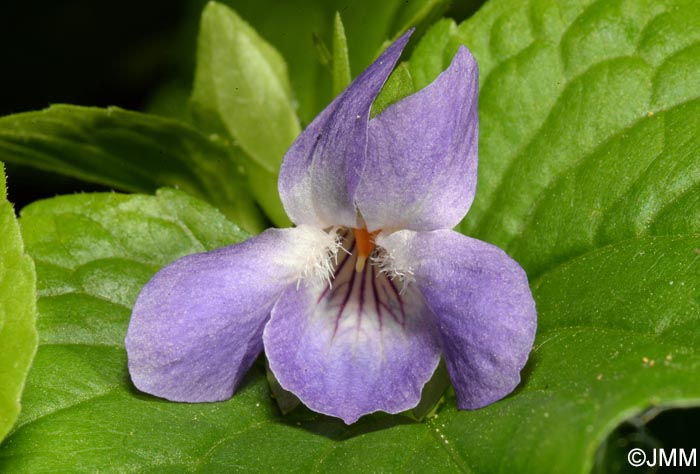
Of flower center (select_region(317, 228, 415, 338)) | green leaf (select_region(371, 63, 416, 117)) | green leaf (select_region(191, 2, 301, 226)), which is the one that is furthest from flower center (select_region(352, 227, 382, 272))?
green leaf (select_region(191, 2, 301, 226))

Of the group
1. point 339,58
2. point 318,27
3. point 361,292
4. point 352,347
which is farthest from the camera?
point 318,27

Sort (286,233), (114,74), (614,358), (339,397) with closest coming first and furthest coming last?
(614,358) < (339,397) < (286,233) < (114,74)

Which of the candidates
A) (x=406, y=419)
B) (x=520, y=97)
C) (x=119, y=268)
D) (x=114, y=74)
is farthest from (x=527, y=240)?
(x=114, y=74)

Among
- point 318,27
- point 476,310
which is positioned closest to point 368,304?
point 476,310

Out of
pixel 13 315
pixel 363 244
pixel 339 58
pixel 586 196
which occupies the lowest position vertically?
pixel 13 315

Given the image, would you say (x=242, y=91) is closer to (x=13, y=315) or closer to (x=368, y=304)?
(x=368, y=304)

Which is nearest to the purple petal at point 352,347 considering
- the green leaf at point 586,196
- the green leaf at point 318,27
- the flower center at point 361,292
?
the flower center at point 361,292

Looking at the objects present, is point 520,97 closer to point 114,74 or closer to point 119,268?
point 119,268
